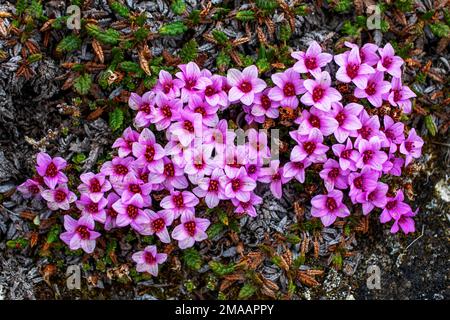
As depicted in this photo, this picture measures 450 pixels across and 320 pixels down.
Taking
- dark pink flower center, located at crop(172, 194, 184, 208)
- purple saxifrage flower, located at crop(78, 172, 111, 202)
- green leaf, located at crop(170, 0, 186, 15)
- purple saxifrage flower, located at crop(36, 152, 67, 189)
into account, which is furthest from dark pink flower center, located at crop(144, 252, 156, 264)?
green leaf, located at crop(170, 0, 186, 15)

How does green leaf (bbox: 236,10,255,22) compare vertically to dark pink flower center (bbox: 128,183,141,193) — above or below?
above

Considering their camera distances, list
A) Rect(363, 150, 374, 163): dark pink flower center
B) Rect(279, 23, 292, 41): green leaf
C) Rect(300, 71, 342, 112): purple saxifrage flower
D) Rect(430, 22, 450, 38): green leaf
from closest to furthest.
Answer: Rect(300, 71, 342, 112): purple saxifrage flower → Rect(363, 150, 374, 163): dark pink flower center → Rect(279, 23, 292, 41): green leaf → Rect(430, 22, 450, 38): green leaf

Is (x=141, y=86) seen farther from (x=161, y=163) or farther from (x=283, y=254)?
(x=283, y=254)

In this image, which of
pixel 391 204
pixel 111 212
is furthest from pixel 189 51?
pixel 391 204

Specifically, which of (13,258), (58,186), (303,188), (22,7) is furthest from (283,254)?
(22,7)

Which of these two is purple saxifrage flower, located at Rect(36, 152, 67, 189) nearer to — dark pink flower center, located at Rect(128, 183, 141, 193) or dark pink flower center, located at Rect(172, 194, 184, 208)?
dark pink flower center, located at Rect(128, 183, 141, 193)
